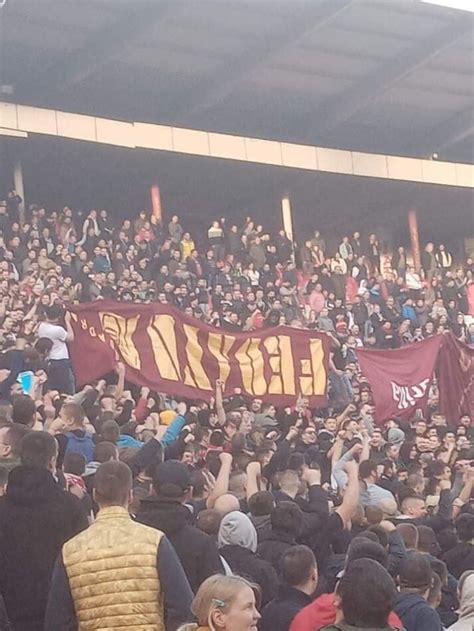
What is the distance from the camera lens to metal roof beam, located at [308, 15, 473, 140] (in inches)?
930

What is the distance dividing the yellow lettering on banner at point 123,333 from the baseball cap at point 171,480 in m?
6.63

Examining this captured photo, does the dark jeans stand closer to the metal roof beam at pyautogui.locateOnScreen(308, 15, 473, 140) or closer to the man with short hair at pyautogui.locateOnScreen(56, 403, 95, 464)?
the man with short hair at pyautogui.locateOnScreen(56, 403, 95, 464)

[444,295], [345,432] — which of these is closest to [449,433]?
[345,432]

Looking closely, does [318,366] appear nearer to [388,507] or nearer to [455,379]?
[455,379]

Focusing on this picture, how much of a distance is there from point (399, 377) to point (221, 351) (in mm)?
2489

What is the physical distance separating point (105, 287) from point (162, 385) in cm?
583

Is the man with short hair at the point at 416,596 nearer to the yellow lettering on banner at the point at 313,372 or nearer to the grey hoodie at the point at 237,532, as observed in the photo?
the grey hoodie at the point at 237,532

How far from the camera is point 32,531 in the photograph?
4.65 meters

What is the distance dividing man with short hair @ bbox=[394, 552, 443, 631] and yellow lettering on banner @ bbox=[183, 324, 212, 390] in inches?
271

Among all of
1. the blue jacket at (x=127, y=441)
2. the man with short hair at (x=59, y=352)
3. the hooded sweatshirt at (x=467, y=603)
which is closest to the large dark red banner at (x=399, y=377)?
the man with short hair at (x=59, y=352)

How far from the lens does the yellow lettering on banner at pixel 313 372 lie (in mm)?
13125

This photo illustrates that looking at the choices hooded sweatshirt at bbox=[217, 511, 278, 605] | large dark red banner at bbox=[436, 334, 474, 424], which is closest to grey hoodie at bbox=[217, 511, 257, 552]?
hooded sweatshirt at bbox=[217, 511, 278, 605]

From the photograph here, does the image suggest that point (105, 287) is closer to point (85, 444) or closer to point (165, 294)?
point (165, 294)

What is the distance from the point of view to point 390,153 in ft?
96.0
